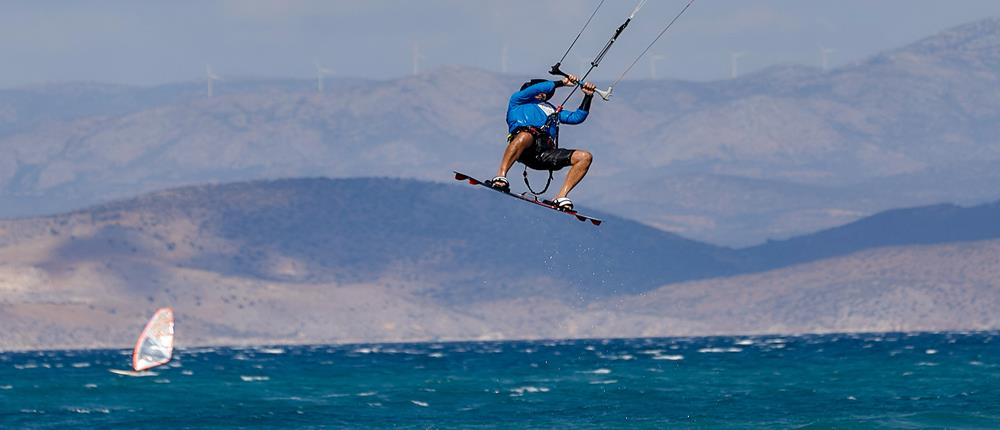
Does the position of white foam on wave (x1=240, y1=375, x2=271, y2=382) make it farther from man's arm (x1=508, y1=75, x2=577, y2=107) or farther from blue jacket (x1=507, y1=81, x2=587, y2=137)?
man's arm (x1=508, y1=75, x2=577, y2=107)

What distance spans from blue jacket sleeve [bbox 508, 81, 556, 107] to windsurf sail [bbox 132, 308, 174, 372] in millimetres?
135008

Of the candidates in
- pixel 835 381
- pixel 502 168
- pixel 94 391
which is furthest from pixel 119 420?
pixel 502 168

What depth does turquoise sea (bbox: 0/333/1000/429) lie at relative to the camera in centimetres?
10406

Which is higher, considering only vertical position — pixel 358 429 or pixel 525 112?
pixel 525 112

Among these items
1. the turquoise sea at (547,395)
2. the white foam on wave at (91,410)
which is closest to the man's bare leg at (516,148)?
the turquoise sea at (547,395)

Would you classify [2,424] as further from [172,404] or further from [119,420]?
[172,404]

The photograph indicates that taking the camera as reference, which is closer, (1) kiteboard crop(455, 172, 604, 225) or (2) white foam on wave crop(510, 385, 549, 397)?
(1) kiteboard crop(455, 172, 604, 225)

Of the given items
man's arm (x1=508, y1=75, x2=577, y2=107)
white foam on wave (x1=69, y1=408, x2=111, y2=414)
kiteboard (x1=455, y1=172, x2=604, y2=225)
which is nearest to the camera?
kiteboard (x1=455, y1=172, x2=604, y2=225)

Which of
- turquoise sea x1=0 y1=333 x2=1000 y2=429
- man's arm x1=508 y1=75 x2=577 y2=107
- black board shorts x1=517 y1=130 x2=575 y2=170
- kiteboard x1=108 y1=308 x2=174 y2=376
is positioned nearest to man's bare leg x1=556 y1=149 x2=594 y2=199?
black board shorts x1=517 y1=130 x2=575 y2=170

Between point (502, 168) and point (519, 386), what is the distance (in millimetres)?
108143

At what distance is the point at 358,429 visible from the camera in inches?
3971

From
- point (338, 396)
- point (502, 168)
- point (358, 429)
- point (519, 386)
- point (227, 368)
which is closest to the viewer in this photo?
point (502, 168)

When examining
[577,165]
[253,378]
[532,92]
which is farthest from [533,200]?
[253,378]

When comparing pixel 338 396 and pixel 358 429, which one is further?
pixel 338 396
